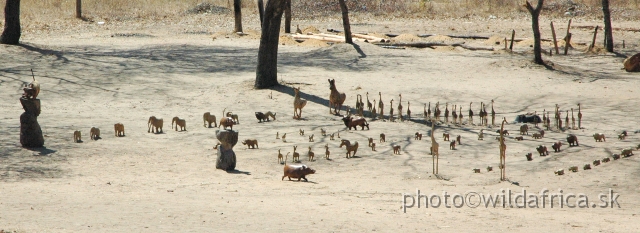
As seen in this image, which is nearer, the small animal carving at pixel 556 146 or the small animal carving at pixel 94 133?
the small animal carving at pixel 556 146

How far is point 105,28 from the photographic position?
105 feet

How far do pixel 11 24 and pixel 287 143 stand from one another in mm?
12141

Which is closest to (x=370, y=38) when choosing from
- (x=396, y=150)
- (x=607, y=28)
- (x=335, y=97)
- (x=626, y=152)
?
(x=607, y=28)

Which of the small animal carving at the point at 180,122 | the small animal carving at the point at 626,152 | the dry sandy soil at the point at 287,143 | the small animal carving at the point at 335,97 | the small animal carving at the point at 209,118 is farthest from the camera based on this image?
the small animal carving at the point at 335,97

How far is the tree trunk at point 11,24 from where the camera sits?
21.0 meters

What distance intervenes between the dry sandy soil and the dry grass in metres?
10.9

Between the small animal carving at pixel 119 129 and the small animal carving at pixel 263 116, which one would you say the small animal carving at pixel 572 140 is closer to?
the small animal carving at pixel 263 116

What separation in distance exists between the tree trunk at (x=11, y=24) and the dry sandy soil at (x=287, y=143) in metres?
0.38

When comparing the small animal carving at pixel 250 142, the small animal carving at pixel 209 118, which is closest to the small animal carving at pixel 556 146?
the small animal carving at pixel 250 142

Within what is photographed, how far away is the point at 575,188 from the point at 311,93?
353 inches

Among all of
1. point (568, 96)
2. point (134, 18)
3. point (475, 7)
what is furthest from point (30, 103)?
point (475, 7)

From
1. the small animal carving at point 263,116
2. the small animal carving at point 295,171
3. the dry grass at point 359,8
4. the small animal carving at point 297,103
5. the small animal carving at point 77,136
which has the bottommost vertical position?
the small animal carving at point 295,171

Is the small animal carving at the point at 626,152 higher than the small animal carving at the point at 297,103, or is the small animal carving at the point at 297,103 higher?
the small animal carving at the point at 297,103

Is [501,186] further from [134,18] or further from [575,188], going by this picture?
[134,18]
